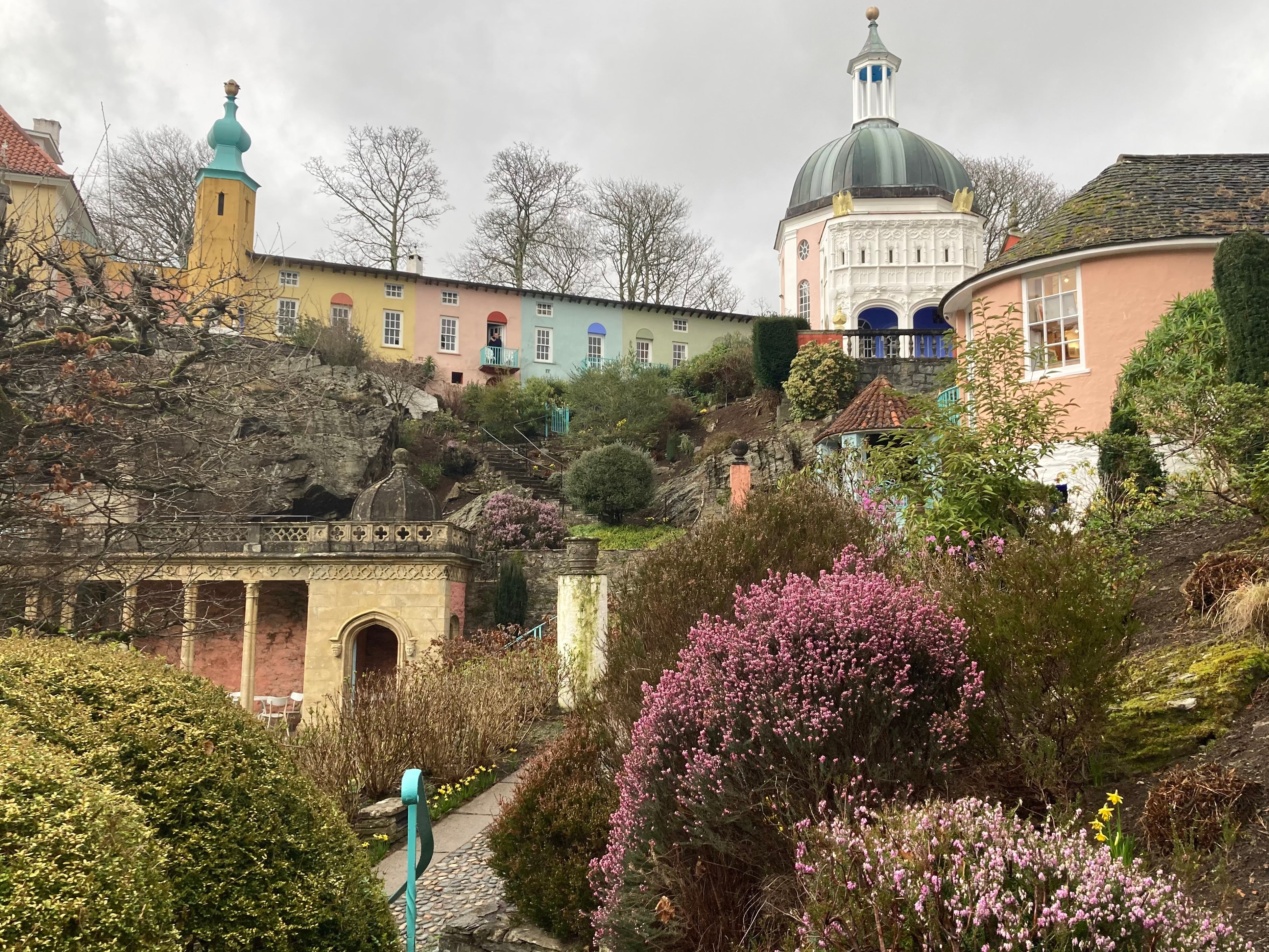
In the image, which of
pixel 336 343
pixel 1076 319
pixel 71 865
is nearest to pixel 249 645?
pixel 336 343

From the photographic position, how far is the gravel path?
20.9 ft

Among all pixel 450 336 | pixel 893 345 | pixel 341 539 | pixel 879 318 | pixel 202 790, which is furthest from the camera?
pixel 450 336

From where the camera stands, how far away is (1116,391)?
1435 cm

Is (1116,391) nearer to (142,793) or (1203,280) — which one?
(1203,280)

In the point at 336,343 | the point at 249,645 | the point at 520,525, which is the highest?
the point at 336,343

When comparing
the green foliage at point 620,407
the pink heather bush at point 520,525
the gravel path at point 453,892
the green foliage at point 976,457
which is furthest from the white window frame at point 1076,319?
the green foliage at point 620,407

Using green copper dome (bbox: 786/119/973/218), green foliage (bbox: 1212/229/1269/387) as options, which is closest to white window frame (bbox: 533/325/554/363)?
green copper dome (bbox: 786/119/973/218)

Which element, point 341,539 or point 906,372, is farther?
point 906,372

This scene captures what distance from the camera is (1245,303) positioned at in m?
11.0

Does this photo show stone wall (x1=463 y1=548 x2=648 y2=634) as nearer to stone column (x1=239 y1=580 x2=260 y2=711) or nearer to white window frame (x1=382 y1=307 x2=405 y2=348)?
stone column (x1=239 y1=580 x2=260 y2=711)

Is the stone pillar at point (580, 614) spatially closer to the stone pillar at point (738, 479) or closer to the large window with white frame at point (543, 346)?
the stone pillar at point (738, 479)

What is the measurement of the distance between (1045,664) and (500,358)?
38034 millimetres

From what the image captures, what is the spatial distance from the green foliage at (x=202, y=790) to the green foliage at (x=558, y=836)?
1.63 meters

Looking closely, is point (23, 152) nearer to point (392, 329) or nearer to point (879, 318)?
point (392, 329)
